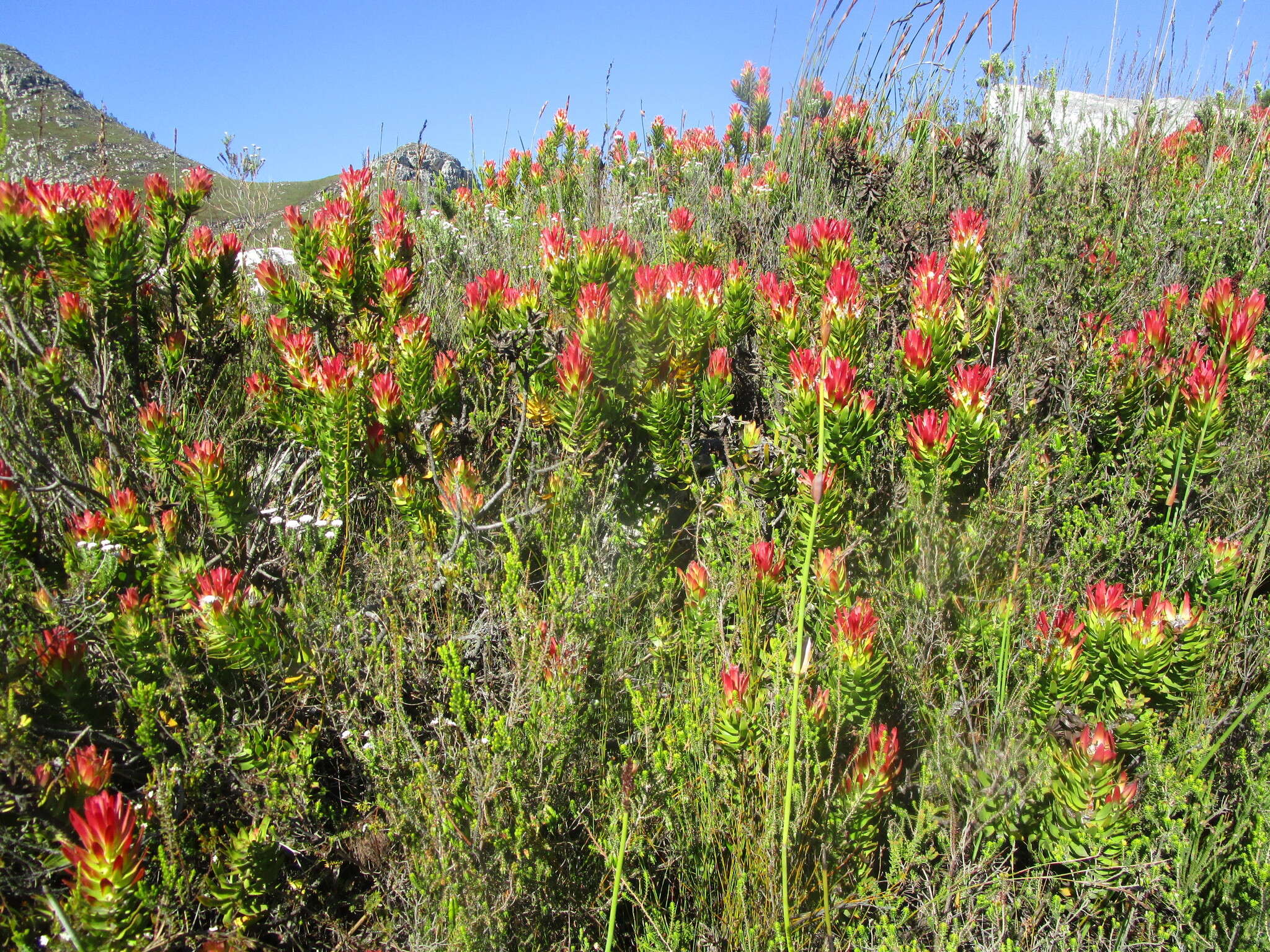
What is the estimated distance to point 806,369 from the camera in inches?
84.3

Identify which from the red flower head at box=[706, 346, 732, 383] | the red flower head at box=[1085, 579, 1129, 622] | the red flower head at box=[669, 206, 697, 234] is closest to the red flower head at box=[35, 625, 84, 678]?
the red flower head at box=[706, 346, 732, 383]

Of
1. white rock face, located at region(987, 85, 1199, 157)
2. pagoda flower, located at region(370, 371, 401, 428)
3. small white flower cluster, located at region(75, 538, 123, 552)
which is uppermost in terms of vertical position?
white rock face, located at region(987, 85, 1199, 157)

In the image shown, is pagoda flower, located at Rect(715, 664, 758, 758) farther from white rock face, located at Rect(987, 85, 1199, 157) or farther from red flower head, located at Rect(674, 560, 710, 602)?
white rock face, located at Rect(987, 85, 1199, 157)

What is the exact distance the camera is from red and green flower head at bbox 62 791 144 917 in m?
1.30

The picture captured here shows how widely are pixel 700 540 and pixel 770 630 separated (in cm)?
53

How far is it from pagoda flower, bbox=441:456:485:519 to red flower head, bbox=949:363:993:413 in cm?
157

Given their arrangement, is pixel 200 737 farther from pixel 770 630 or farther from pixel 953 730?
pixel 953 730

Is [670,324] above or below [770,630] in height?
above

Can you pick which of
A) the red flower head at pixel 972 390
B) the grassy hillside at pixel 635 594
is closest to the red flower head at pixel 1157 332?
the grassy hillside at pixel 635 594

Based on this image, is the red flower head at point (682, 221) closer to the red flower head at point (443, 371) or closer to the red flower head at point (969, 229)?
the red flower head at point (969, 229)

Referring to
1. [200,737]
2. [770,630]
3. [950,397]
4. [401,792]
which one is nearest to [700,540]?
[770,630]

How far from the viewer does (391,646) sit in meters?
2.14

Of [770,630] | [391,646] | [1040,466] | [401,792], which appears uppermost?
[1040,466]

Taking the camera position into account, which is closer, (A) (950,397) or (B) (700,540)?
(A) (950,397)
